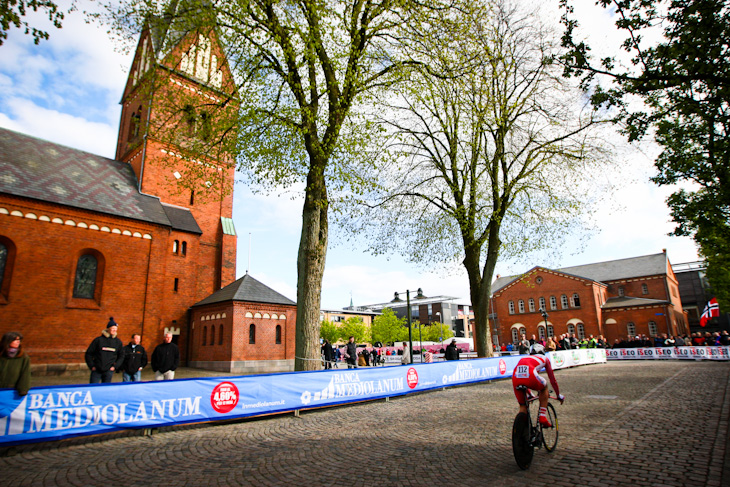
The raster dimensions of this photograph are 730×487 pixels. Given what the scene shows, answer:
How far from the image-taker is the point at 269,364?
24875 millimetres

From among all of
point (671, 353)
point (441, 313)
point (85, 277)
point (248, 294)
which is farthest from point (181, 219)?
point (441, 313)

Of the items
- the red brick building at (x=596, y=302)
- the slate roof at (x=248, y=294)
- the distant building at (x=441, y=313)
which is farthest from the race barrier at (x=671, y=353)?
the distant building at (x=441, y=313)

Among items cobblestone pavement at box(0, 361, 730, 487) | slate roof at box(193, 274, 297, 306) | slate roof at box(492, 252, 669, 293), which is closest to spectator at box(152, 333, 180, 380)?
cobblestone pavement at box(0, 361, 730, 487)

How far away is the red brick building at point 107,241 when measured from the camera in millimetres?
19031

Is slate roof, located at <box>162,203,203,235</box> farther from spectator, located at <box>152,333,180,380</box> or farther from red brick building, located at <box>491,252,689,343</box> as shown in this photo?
red brick building, located at <box>491,252,689,343</box>

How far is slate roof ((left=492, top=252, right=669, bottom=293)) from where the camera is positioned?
49.3 m

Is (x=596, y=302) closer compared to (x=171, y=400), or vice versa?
(x=171, y=400)

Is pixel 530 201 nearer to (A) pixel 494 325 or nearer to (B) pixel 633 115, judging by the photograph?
(B) pixel 633 115

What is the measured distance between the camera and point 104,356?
9180mm

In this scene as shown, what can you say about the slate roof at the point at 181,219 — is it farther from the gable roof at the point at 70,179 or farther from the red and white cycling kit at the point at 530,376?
the red and white cycling kit at the point at 530,376

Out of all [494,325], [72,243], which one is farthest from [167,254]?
[494,325]

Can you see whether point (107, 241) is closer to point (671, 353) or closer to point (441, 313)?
point (671, 353)

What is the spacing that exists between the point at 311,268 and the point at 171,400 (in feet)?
16.6

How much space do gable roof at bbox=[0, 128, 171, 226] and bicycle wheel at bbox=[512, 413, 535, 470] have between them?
2401 cm
